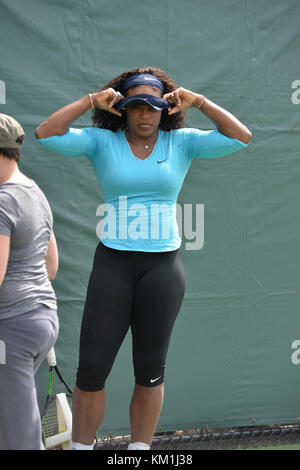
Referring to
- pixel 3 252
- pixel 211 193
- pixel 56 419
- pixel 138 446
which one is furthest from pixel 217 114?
pixel 56 419

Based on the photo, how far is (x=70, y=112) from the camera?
240 centimetres

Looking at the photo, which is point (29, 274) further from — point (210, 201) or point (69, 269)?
point (210, 201)

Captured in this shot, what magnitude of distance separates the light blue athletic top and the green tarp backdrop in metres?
0.70

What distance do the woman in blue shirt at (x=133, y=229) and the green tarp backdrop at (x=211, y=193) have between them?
692mm

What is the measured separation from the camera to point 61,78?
308 centimetres

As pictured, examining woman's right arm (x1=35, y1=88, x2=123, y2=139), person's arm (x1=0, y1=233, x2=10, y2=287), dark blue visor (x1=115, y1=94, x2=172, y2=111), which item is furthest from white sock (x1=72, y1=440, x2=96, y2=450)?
dark blue visor (x1=115, y1=94, x2=172, y2=111)

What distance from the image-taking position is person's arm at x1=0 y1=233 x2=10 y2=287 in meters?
1.78

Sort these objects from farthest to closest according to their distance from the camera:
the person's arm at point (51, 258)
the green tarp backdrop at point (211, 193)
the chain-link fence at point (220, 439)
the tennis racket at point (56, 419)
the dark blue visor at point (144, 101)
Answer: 1. the chain-link fence at point (220, 439)
2. the green tarp backdrop at point (211, 193)
3. the tennis racket at point (56, 419)
4. the dark blue visor at point (144, 101)
5. the person's arm at point (51, 258)

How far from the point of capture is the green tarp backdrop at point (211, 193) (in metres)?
3.09

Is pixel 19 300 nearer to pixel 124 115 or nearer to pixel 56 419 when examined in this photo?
pixel 124 115

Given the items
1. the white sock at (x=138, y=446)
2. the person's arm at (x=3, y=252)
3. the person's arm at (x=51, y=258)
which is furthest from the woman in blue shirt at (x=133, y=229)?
the person's arm at (x=3, y=252)

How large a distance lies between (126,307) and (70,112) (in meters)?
0.81

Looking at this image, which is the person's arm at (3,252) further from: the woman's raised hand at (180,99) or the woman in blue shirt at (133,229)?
the woman's raised hand at (180,99)

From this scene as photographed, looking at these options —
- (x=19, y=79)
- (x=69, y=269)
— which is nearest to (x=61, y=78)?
(x=19, y=79)
